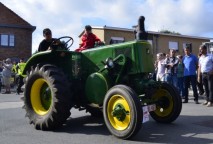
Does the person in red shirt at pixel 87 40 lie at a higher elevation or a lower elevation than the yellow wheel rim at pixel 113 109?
higher

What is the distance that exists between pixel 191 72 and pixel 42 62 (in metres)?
5.48

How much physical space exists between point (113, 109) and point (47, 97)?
1716 mm

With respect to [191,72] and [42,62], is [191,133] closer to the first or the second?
[42,62]

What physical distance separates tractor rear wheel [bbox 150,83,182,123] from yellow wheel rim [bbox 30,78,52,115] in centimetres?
214

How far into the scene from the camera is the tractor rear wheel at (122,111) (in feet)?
17.9

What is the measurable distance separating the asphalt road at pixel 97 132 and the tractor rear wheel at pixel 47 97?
0.22 metres

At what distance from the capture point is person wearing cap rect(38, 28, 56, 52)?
23.9ft

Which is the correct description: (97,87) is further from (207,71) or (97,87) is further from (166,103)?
(207,71)

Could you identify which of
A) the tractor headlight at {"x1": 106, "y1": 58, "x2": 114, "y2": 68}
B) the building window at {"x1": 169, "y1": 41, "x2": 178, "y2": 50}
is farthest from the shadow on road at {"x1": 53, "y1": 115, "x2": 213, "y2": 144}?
the building window at {"x1": 169, "y1": 41, "x2": 178, "y2": 50}

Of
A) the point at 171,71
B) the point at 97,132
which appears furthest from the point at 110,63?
the point at 171,71

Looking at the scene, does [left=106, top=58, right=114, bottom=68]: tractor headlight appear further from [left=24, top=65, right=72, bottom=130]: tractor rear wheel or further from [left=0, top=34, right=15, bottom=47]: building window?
[left=0, top=34, right=15, bottom=47]: building window

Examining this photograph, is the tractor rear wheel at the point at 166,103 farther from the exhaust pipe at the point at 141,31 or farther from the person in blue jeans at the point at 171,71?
the person in blue jeans at the point at 171,71

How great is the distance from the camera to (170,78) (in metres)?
12.5

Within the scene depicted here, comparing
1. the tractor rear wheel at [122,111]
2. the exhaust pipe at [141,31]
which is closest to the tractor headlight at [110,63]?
the tractor rear wheel at [122,111]
